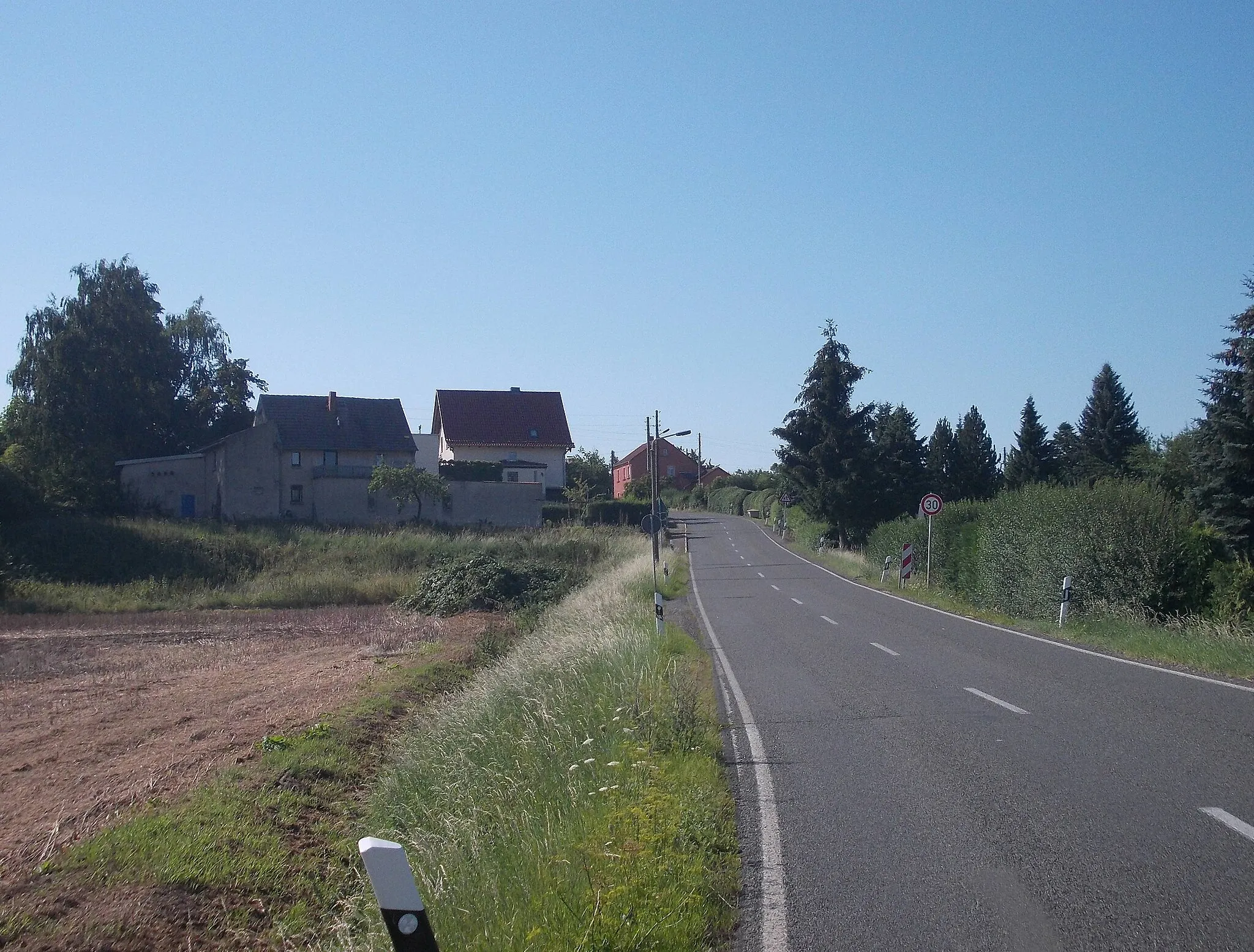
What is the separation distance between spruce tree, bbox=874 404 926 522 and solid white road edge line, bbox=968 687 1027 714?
39.4 meters

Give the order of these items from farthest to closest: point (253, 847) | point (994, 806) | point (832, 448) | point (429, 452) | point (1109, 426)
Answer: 1. point (429, 452)
2. point (1109, 426)
3. point (832, 448)
4. point (253, 847)
5. point (994, 806)

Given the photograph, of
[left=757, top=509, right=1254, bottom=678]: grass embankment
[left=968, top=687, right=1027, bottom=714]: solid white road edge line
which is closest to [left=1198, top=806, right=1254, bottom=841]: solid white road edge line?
[left=968, top=687, right=1027, bottom=714]: solid white road edge line

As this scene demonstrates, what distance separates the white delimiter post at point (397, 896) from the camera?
3.30 metres

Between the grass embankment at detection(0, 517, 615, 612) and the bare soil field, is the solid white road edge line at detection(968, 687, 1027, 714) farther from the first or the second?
the grass embankment at detection(0, 517, 615, 612)

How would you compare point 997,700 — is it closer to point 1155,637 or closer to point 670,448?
point 1155,637

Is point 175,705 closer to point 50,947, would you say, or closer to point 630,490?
point 50,947

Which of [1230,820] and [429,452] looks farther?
[429,452]

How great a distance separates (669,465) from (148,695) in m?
116

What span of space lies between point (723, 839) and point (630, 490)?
275 ft

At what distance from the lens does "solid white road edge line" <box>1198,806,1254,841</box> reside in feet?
20.9

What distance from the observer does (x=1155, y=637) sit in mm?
16672

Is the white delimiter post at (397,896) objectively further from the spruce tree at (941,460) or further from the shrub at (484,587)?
the spruce tree at (941,460)

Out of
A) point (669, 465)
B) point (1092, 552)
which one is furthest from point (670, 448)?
point (1092, 552)

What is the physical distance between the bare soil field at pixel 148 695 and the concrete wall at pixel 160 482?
82.3ft
